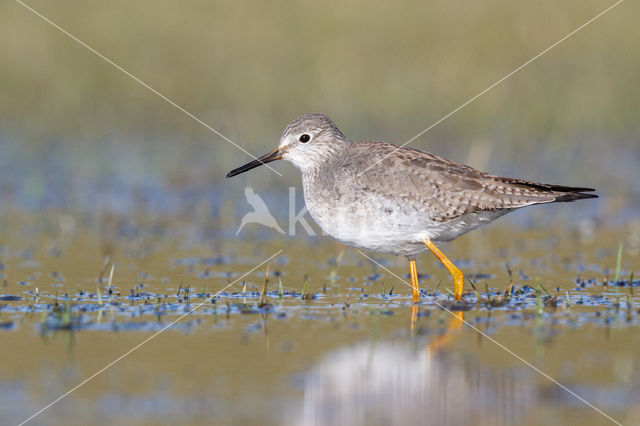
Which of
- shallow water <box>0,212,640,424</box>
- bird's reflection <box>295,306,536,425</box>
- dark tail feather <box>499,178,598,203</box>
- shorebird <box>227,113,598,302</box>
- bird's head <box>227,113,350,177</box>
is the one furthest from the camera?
bird's head <box>227,113,350,177</box>

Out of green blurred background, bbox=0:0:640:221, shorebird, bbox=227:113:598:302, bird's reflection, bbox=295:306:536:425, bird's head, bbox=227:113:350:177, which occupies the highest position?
green blurred background, bbox=0:0:640:221

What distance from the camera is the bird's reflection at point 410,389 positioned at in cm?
564

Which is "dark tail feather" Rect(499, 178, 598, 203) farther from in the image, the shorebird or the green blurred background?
the green blurred background

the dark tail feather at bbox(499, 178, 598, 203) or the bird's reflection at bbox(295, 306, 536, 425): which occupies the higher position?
the dark tail feather at bbox(499, 178, 598, 203)

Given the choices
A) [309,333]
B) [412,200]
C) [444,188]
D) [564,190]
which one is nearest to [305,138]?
[412,200]

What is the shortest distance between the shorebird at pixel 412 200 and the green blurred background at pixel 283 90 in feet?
16.4

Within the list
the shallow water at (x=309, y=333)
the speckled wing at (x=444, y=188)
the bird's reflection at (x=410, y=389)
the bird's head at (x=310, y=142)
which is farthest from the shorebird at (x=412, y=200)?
the bird's reflection at (x=410, y=389)

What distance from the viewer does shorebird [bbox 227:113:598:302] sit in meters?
9.15

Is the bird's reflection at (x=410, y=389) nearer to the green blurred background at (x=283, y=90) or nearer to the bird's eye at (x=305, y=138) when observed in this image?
the bird's eye at (x=305, y=138)

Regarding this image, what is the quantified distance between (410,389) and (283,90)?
13350 mm

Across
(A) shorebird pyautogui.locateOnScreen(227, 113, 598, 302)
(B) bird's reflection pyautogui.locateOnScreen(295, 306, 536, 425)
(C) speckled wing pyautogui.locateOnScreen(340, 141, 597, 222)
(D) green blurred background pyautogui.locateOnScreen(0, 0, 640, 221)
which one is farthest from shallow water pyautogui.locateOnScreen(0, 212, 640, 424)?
(D) green blurred background pyautogui.locateOnScreen(0, 0, 640, 221)

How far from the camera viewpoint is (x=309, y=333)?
7645 mm

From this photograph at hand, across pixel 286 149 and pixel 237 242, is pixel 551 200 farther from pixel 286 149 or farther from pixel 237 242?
pixel 237 242

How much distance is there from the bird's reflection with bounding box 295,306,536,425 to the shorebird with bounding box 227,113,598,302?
7.04 ft
